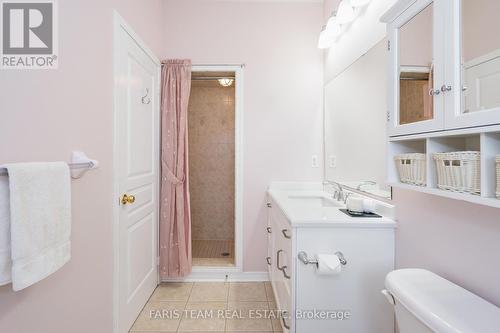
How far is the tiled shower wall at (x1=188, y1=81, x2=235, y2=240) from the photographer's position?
12.2 feet

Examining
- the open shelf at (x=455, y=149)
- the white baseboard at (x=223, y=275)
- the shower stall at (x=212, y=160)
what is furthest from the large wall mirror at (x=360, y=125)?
the shower stall at (x=212, y=160)

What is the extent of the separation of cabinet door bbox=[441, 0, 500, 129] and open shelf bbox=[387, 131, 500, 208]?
7 centimetres

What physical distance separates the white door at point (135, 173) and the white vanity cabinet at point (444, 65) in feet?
5.28

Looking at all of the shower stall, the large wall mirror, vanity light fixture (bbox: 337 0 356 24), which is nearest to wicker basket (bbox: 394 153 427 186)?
the large wall mirror

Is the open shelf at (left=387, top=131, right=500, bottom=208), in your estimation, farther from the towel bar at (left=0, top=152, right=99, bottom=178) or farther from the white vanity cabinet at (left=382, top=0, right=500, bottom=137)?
the towel bar at (left=0, top=152, right=99, bottom=178)

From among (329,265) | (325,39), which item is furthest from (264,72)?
(329,265)

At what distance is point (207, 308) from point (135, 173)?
1.26 meters

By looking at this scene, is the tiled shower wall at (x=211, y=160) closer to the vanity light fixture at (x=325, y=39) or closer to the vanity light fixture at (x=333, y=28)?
the vanity light fixture at (x=325, y=39)

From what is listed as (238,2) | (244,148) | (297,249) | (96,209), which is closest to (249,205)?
(244,148)

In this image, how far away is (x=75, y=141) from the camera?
3.88 ft

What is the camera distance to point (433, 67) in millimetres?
885

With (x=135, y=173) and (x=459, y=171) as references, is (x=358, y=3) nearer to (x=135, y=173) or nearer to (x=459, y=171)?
(x=459, y=171)

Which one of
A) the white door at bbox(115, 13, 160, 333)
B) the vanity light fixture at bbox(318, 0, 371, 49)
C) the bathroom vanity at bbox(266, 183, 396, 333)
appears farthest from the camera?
the vanity light fixture at bbox(318, 0, 371, 49)

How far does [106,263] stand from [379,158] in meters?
1.78
